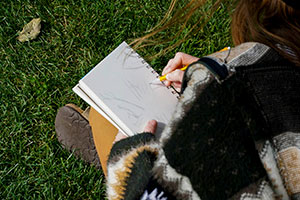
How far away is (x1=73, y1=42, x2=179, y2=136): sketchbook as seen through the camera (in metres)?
1.44

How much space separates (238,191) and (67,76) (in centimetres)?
140

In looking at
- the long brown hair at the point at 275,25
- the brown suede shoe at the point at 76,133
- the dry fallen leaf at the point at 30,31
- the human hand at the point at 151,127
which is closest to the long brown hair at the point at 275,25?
the long brown hair at the point at 275,25

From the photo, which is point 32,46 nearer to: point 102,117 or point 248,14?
point 102,117

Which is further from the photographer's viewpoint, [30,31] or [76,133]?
[30,31]

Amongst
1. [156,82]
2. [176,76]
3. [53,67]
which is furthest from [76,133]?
[176,76]

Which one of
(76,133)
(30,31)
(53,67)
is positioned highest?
(30,31)

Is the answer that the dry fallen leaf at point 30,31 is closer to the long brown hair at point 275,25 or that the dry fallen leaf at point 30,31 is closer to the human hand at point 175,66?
the human hand at point 175,66

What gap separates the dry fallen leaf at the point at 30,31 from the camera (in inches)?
85.3

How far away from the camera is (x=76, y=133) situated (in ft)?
6.28

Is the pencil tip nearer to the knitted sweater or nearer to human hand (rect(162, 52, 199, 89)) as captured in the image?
human hand (rect(162, 52, 199, 89))

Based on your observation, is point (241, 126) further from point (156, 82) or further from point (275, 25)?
point (156, 82)

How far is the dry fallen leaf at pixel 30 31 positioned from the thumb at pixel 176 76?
1032 millimetres

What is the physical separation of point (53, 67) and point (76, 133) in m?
0.44

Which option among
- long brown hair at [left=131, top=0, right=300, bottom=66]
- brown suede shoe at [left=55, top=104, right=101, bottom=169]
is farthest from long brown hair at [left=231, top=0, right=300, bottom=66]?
brown suede shoe at [left=55, top=104, right=101, bottom=169]
